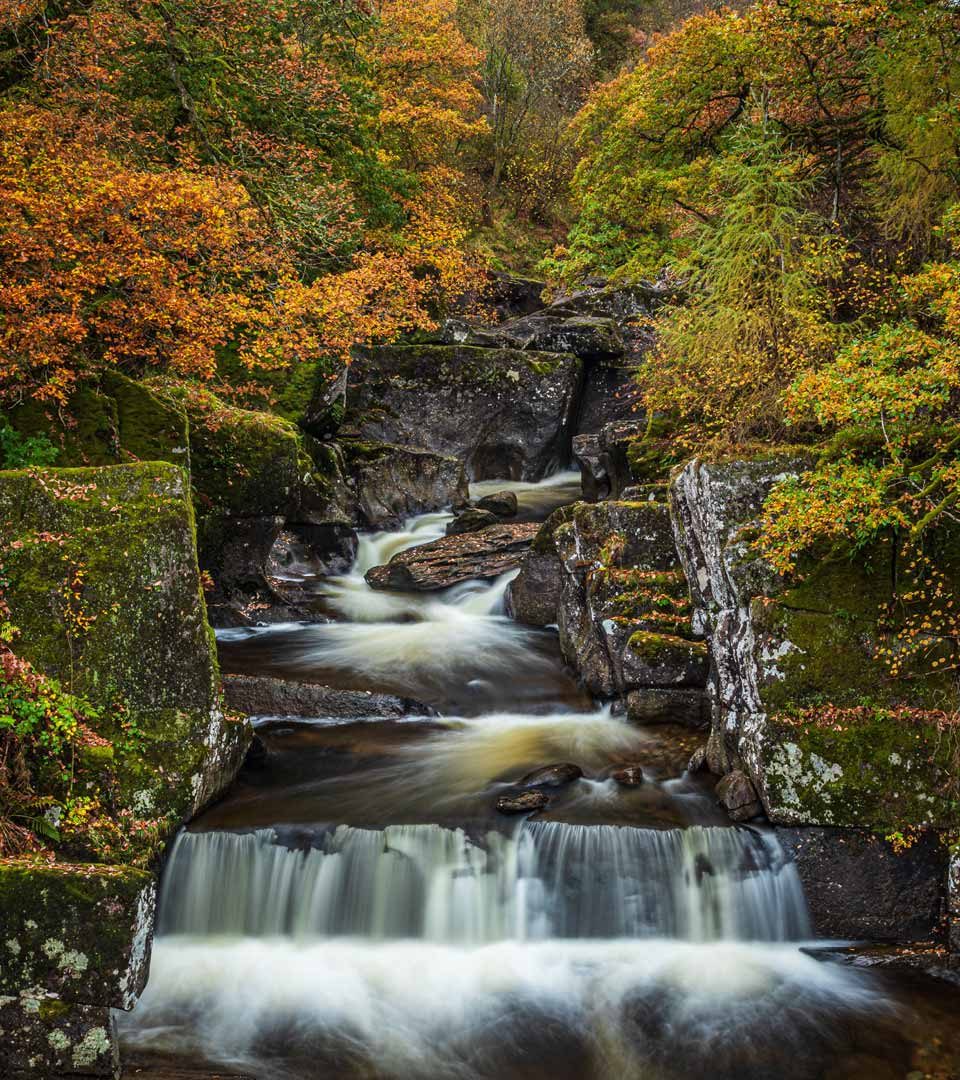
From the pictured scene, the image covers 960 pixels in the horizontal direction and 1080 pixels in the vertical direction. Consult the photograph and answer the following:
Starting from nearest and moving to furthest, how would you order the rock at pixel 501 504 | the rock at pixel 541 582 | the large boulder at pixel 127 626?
the large boulder at pixel 127 626 < the rock at pixel 541 582 < the rock at pixel 501 504

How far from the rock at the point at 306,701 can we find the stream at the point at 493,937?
56 centimetres

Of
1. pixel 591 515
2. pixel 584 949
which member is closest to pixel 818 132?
pixel 591 515

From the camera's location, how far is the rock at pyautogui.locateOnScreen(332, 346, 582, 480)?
1727cm

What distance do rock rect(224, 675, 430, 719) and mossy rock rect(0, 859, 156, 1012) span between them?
11.9 feet

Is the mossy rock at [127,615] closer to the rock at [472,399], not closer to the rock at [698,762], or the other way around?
the rock at [698,762]

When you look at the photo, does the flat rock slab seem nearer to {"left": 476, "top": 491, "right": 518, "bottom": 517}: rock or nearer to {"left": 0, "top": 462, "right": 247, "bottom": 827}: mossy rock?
{"left": 476, "top": 491, "right": 518, "bottom": 517}: rock

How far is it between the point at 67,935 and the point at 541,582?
7.28 m

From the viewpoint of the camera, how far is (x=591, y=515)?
869 centimetres

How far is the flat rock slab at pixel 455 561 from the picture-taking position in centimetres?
1201

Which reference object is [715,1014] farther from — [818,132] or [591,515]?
[818,132]

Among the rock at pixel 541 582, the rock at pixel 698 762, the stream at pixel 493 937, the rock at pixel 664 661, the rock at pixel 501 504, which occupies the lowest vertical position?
the stream at pixel 493 937

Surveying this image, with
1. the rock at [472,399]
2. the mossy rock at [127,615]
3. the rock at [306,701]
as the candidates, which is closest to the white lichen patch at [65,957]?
the mossy rock at [127,615]

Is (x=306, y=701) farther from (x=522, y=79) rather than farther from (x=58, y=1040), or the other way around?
(x=522, y=79)

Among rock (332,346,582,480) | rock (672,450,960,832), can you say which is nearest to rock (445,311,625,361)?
rock (332,346,582,480)
